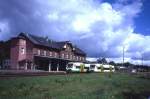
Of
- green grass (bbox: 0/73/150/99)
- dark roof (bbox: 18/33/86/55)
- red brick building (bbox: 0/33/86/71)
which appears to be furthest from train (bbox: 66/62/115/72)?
green grass (bbox: 0/73/150/99)

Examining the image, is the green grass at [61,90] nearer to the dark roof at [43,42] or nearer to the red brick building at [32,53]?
the red brick building at [32,53]

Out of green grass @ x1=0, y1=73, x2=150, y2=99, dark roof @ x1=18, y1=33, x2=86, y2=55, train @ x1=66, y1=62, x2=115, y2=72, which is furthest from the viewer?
dark roof @ x1=18, y1=33, x2=86, y2=55

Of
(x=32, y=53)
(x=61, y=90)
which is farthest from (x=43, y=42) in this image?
(x=61, y=90)

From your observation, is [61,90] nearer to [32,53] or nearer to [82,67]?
[82,67]

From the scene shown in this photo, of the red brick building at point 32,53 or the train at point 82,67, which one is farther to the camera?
the red brick building at point 32,53

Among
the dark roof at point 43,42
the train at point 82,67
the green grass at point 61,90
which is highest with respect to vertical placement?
the dark roof at point 43,42

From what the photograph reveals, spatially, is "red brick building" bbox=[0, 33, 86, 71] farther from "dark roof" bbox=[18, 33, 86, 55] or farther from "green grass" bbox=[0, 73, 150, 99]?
"green grass" bbox=[0, 73, 150, 99]

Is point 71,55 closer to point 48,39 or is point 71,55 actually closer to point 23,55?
point 48,39

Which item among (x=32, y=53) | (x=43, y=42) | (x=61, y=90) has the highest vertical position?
(x=43, y=42)

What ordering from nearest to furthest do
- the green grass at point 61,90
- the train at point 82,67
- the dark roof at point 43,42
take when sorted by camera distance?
the green grass at point 61,90
the train at point 82,67
the dark roof at point 43,42

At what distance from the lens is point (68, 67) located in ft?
197

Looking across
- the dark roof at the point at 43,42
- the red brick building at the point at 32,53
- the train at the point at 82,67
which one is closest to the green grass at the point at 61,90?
the train at the point at 82,67

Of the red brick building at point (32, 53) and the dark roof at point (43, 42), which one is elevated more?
the dark roof at point (43, 42)

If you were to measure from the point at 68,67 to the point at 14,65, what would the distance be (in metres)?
13.5
